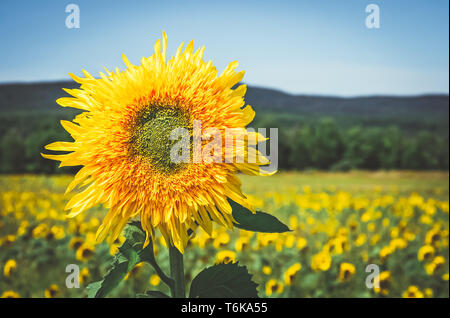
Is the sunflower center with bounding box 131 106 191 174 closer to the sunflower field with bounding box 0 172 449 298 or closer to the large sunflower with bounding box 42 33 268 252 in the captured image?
the large sunflower with bounding box 42 33 268 252

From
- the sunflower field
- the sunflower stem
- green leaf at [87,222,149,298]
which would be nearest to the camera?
green leaf at [87,222,149,298]

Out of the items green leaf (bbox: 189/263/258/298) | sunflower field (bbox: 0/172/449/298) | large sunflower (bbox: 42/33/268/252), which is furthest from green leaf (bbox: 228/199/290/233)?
sunflower field (bbox: 0/172/449/298)

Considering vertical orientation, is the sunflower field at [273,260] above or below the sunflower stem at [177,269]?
below

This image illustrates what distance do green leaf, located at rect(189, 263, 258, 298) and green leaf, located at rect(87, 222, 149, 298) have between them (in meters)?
0.30

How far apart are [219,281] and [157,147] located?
70 centimetres

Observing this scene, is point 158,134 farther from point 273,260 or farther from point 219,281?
point 273,260

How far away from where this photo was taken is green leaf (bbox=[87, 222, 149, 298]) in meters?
1.44

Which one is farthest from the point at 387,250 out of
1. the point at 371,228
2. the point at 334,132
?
the point at 334,132

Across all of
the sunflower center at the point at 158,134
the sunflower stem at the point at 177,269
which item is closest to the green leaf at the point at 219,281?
the sunflower stem at the point at 177,269

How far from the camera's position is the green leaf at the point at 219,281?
1685 millimetres

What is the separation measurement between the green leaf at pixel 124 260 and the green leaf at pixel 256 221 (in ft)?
1.39

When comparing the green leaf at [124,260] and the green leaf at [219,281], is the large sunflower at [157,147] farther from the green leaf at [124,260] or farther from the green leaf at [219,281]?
the green leaf at [219,281]

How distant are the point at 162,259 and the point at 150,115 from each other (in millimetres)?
2635
